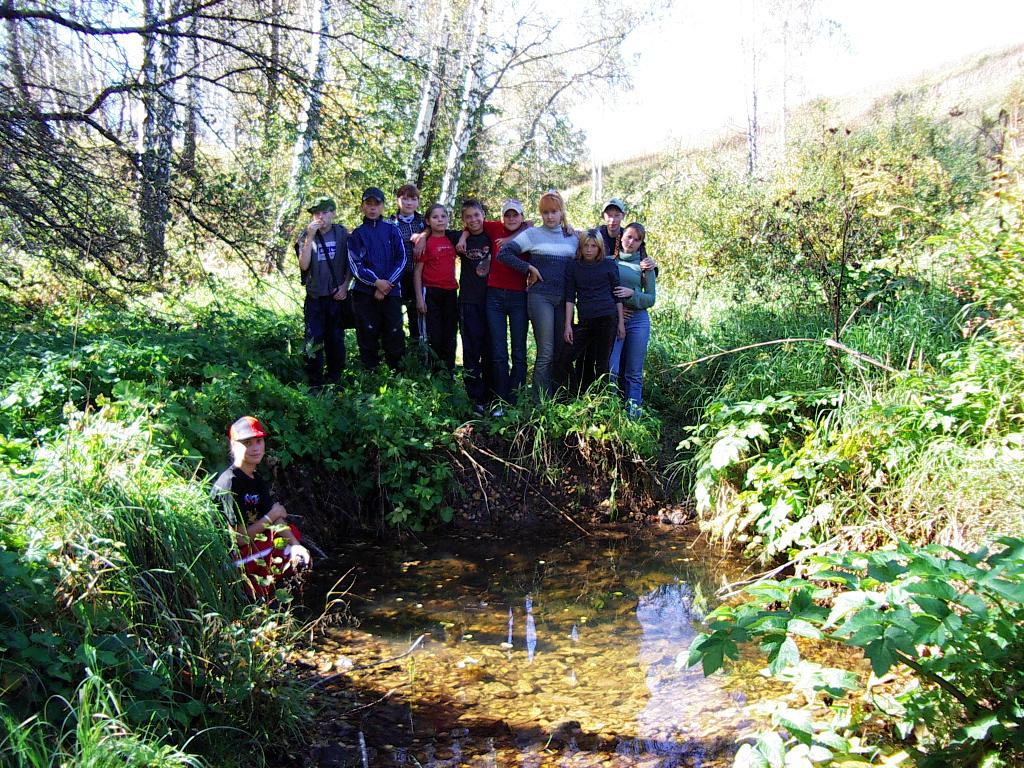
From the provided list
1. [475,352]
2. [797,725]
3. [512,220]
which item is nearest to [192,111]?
[512,220]

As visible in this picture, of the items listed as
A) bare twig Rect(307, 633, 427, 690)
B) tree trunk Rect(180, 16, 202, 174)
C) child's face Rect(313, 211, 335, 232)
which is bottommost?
bare twig Rect(307, 633, 427, 690)

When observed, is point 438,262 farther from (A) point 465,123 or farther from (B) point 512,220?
(A) point 465,123

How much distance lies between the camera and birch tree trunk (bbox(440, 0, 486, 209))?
36.3 feet

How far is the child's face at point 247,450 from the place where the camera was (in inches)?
178

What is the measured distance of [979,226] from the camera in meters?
5.89

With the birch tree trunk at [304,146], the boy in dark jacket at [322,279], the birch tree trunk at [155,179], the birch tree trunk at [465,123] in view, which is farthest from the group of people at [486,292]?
the birch tree trunk at [465,123]

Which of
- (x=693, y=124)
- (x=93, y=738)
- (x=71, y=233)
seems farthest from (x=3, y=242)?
(x=693, y=124)

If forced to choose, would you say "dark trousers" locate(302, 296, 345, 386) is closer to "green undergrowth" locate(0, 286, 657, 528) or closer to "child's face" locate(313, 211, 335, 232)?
"green undergrowth" locate(0, 286, 657, 528)

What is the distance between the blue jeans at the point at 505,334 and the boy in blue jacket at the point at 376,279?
83 cm

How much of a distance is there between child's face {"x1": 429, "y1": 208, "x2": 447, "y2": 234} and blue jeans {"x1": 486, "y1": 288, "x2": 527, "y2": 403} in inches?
28.8

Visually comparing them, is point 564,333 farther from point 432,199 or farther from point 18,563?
point 432,199

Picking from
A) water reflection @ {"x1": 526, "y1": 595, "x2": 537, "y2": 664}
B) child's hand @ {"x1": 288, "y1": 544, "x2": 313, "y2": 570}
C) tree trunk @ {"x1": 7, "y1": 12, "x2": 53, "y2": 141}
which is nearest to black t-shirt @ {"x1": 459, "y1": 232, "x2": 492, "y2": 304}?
water reflection @ {"x1": 526, "y1": 595, "x2": 537, "y2": 664}

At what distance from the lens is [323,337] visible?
23.5 ft

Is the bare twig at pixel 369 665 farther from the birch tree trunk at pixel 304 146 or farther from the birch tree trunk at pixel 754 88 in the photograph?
the birch tree trunk at pixel 754 88
